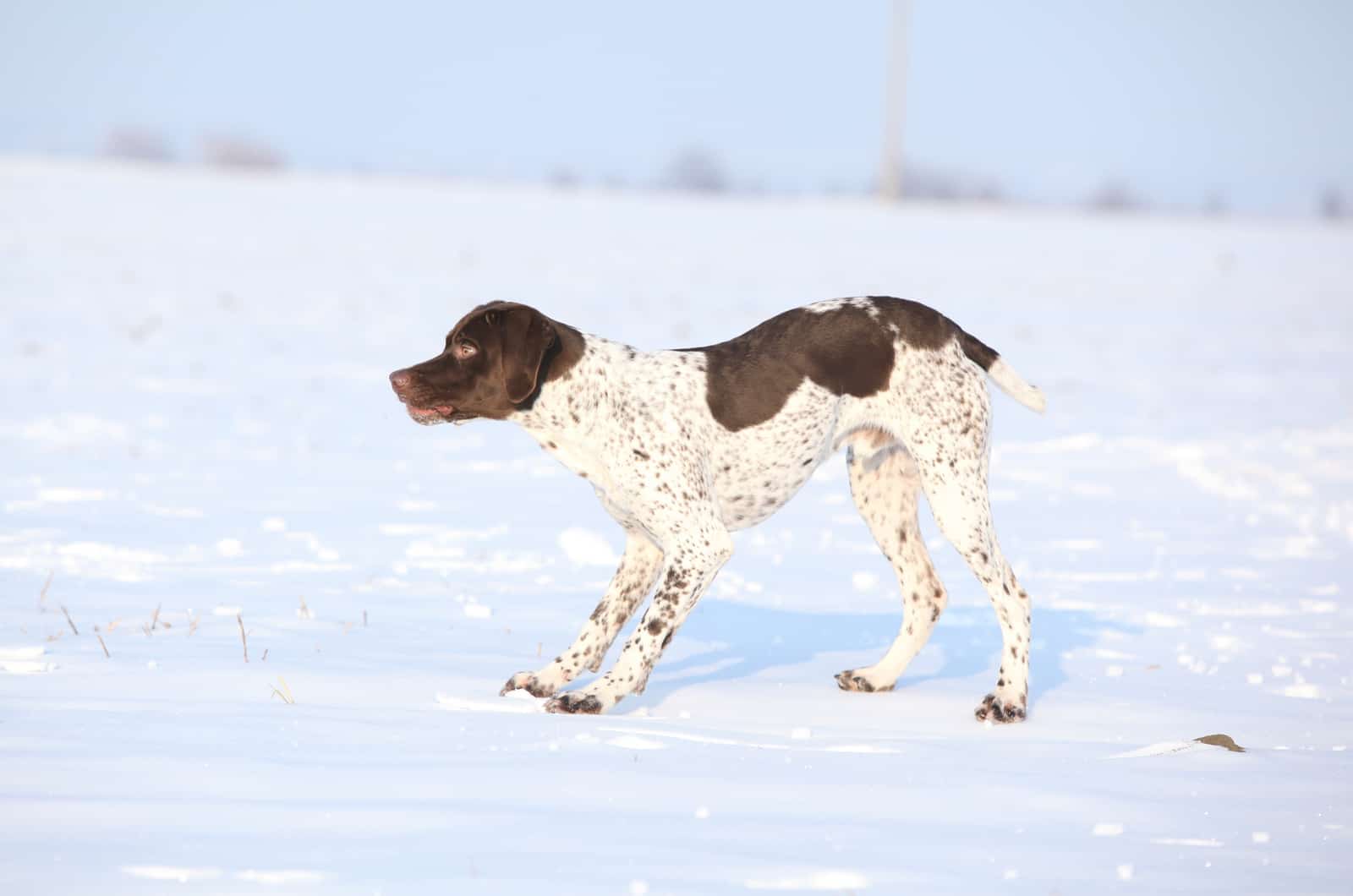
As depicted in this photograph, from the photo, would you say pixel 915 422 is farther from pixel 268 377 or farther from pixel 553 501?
pixel 268 377

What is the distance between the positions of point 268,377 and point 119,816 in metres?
13.3

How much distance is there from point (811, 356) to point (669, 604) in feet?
3.62

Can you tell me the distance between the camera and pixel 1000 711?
19.1ft

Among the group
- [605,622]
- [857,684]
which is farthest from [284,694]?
[857,684]

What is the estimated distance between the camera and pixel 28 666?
5590 millimetres

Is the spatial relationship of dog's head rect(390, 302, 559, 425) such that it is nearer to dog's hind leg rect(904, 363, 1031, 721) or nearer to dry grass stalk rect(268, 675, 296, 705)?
dry grass stalk rect(268, 675, 296, 705)

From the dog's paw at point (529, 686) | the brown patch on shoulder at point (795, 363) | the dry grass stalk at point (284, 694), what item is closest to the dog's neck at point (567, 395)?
the brown patch on shoulder at point (795, 363)

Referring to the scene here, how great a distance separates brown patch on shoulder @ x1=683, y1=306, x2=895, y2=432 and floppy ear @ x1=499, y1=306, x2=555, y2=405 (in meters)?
0.65

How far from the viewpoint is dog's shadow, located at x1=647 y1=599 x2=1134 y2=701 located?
677 cm

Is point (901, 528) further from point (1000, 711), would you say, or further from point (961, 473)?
point (1000, 711)

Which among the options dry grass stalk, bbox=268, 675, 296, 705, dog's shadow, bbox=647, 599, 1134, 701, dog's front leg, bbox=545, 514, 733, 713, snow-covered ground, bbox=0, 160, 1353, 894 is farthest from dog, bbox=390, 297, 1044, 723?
dry grass stalk, bbox=268, 675, 296, 705

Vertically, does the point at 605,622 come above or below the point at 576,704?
above

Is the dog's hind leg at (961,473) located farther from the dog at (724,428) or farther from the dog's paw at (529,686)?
the dog's paw at (529,686)

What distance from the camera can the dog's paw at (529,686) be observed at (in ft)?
19.1
